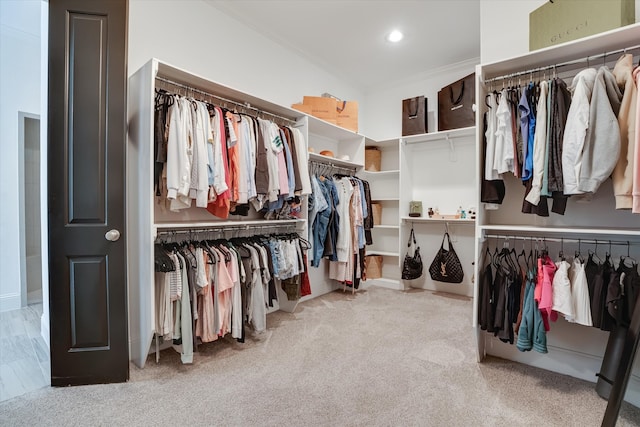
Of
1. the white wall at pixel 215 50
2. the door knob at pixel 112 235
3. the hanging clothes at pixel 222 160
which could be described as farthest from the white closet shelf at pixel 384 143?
the door knob at pixel 112 235

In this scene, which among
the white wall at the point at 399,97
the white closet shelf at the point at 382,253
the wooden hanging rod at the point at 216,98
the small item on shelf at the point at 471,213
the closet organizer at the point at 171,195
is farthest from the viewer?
the white closet shelf at the point at 382,253

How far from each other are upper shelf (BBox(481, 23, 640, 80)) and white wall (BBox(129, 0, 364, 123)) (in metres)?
2.08

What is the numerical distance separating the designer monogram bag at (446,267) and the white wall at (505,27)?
2237 mm

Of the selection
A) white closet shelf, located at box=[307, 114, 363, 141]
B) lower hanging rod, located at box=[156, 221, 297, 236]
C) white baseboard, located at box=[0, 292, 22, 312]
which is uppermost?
white closet shelf, located at box=[307, 114, 363, 141]

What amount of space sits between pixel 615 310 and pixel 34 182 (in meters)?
5.14

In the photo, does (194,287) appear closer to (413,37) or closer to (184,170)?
(184,170)

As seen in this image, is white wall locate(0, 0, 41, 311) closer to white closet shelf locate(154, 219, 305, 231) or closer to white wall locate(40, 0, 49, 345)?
white wall locate(40, 0, 49, 345)

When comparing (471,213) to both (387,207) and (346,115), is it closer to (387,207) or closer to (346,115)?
(387,207)

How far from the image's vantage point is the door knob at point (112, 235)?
74.4 inches

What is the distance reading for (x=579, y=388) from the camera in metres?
1.89

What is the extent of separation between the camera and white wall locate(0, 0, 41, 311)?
3131mm

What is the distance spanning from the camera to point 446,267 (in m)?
3.77

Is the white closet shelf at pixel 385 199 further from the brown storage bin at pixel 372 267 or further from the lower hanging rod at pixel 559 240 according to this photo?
the lower hanging rod at pixel 559 240

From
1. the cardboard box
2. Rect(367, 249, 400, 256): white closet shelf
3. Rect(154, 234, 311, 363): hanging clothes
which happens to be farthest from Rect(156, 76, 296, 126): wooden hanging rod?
Rect(367, 249, 400, 256): white closet shelf
